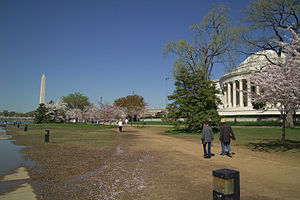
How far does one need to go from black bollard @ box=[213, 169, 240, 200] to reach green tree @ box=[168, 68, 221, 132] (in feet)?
69.6

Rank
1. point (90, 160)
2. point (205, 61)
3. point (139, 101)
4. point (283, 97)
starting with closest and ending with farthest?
point (90, 160) < point (283, 97) < point (205, 61) < point (139, 101)

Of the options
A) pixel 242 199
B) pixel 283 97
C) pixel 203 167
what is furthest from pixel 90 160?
pixel 283 97

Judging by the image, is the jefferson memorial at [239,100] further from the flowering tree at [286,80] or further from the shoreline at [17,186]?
the shoreline at [17,186]

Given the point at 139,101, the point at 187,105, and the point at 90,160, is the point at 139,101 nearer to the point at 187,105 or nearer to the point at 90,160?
the point at 187,105

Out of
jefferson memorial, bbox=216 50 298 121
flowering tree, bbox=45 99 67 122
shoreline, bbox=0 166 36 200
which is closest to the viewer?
shoreline, bbox=0 166 36 200

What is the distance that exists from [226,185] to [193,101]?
71.7 ft

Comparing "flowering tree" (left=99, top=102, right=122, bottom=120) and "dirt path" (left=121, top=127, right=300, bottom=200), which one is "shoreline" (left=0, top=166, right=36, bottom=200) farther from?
"flowering tree" (left=99, top=102, right=122, bottom=120)

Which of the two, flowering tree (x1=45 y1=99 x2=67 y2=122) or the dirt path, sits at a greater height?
flowering tree (x1=45 y1=99 x2=67 y2=122)

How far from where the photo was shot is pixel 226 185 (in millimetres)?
3848

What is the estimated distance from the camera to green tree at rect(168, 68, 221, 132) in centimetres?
2525

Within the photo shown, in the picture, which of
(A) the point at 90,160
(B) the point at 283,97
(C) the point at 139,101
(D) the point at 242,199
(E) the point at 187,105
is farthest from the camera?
(C) the point at 139,101

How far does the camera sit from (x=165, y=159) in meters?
10.4

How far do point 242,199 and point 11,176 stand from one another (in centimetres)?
730

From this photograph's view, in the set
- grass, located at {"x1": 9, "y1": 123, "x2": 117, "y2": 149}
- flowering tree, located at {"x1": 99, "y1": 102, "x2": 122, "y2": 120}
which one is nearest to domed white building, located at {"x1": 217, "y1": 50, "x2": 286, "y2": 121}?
flowering tree, located at {"x1": 99, "y1": 102, "x2": 122, "y2": 120}
